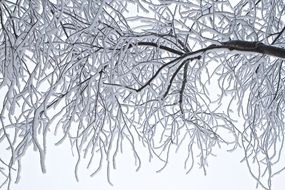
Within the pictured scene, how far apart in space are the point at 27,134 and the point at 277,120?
5.00ft

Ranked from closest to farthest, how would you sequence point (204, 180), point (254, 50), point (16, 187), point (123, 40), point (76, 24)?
1. point (254, 50)
2. point (123, 40)
3. point (76, 24)
4. point (16, 187)
5. point (204, 180)

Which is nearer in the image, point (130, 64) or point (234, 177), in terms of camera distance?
point (130, 64)

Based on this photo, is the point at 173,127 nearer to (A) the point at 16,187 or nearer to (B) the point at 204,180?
(A) the point at 16,187

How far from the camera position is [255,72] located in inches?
99.9

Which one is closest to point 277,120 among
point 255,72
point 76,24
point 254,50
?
point 255,72

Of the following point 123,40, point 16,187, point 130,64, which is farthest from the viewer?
point 16,187

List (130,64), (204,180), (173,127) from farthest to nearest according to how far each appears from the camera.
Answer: (204,180)
(173,127)
(130,64)

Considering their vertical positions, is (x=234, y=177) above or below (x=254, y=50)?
above

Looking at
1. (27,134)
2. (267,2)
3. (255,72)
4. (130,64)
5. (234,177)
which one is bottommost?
(27,134)

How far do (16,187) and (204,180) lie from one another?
526 centimetres

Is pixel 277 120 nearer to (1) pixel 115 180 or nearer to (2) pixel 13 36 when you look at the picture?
(2) pixel 13 36

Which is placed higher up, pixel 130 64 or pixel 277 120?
pixel 130 64

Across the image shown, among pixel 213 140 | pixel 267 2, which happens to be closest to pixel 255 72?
pixel 267 2

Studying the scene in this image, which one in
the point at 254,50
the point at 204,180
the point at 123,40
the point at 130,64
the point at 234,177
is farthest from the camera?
the point at 204,180
